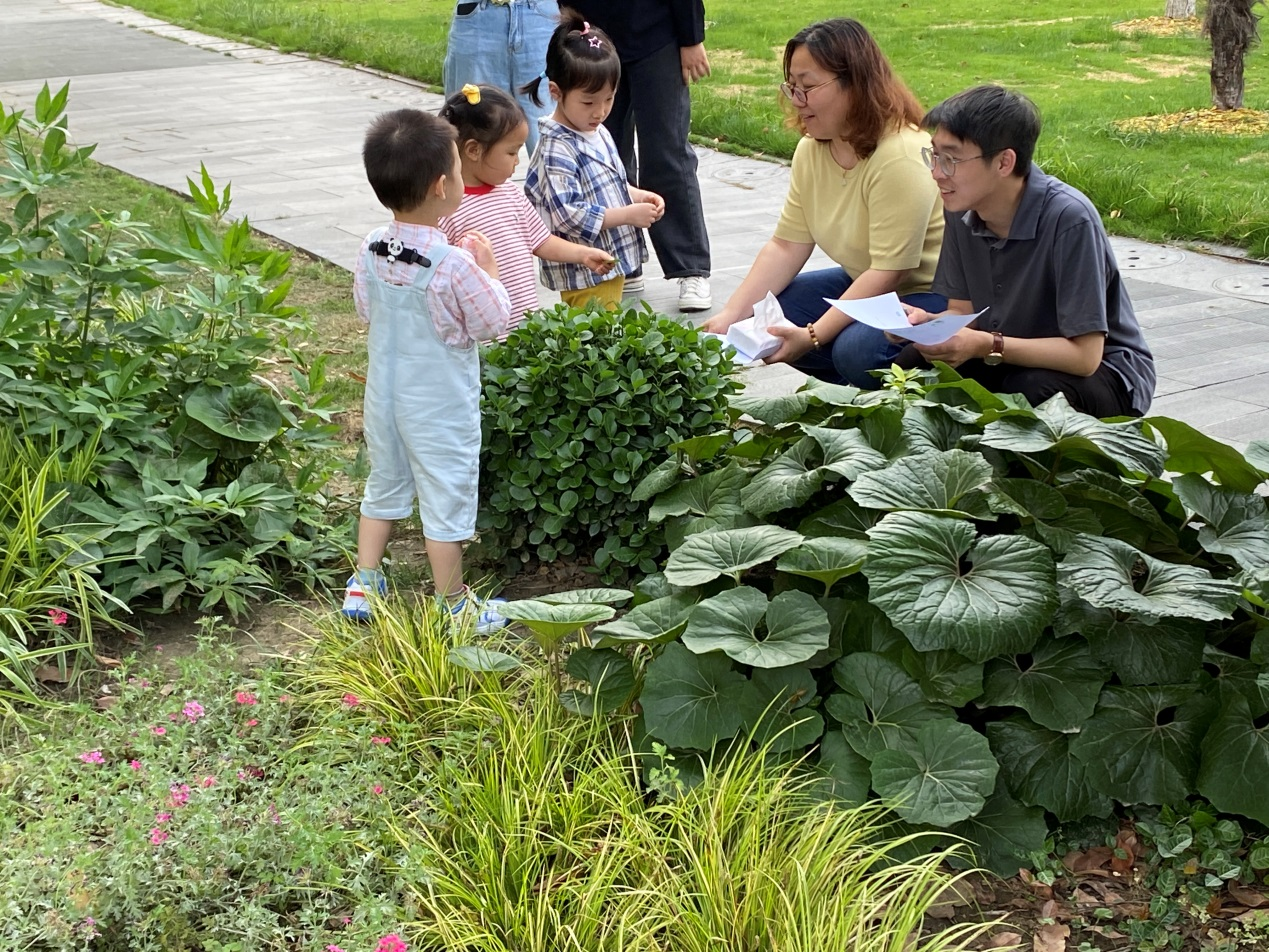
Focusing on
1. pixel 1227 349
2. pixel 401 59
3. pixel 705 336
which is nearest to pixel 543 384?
pixel 705 336

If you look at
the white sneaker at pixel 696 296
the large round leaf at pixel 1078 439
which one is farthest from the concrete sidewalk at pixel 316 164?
the large round leaf at pixel 1078 439

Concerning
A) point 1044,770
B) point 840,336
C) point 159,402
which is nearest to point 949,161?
point 840,336

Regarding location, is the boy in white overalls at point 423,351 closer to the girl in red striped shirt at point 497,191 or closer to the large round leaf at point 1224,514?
the girl in red striped shirt at point 497,191

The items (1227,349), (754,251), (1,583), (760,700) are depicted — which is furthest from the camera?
(754,251)

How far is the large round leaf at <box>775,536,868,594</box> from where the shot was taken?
2.81 m

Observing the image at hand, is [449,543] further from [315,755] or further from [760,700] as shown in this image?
[760,700]

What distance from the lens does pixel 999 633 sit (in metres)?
2.62

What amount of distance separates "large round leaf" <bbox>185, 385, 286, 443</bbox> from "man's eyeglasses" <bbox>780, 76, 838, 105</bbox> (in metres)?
1.88

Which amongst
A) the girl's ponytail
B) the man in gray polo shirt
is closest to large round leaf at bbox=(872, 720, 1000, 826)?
the man in gray polo shirt

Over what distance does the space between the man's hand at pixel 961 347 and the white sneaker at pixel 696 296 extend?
7.55 ft

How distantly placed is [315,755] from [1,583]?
108 centimetres

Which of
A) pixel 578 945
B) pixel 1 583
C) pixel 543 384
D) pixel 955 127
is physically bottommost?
pixel 578 945

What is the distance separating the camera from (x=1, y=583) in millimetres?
3332

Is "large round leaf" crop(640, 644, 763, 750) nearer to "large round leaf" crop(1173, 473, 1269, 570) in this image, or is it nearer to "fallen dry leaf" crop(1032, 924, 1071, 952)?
"fallen dry leaf" crop(1032, 924, 1071, 952)
